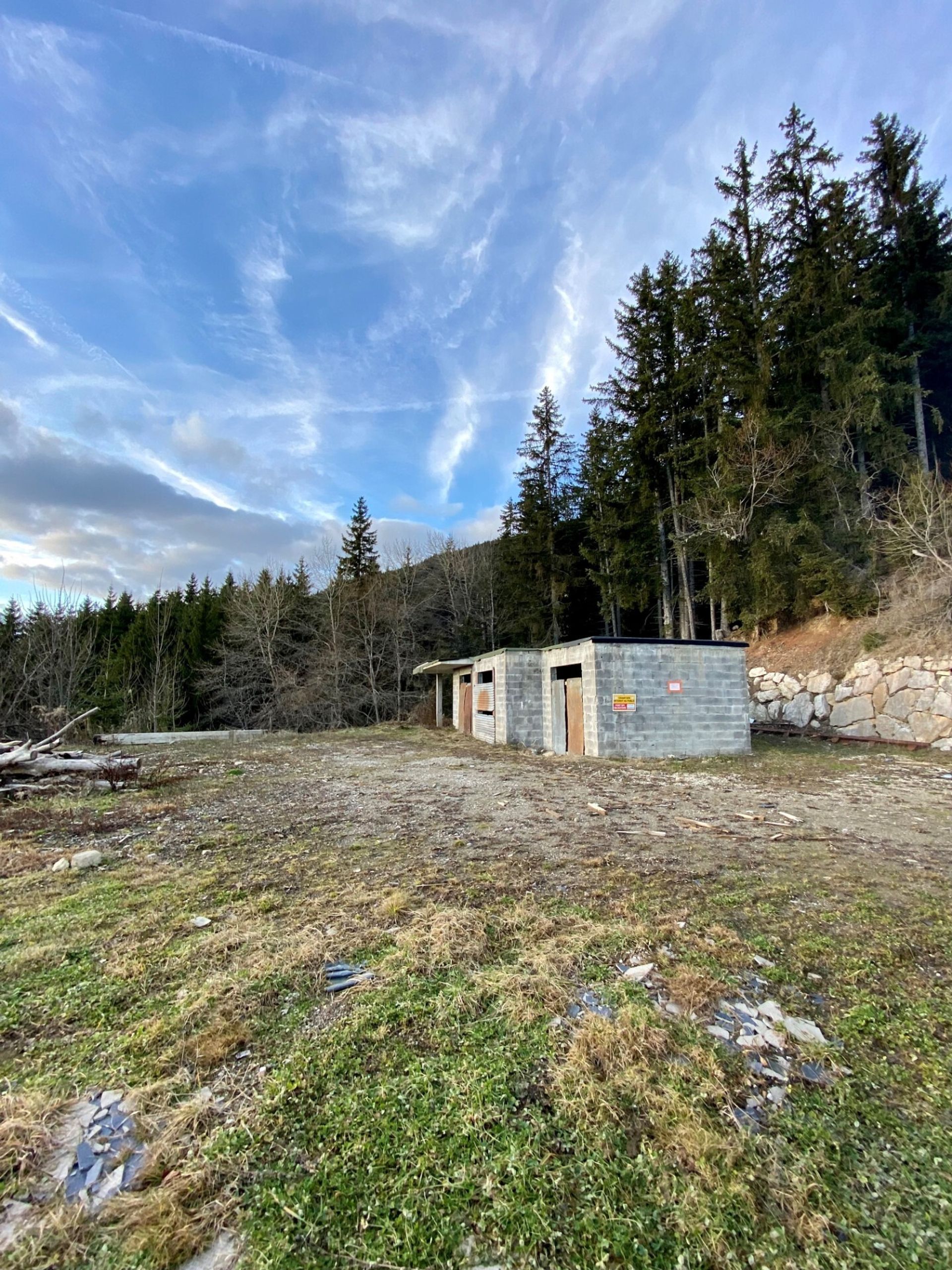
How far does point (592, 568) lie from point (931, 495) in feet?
39.9

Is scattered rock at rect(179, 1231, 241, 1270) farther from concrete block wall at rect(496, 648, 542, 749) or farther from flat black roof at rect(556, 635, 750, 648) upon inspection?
concrete block wall at rect(496, 648, 542, 749)

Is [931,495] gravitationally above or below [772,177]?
below

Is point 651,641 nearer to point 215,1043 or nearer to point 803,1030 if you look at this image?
point 803,1030

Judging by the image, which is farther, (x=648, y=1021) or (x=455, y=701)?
(x=455, y=701)

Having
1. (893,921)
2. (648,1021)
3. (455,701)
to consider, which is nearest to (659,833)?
(893,921)

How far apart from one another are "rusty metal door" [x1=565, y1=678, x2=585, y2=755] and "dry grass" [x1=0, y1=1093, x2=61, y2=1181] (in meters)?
9.75

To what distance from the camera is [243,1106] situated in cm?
164

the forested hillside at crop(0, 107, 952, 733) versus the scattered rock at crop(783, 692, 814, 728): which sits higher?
the forested hillside at crop(0, 107, 952, 733)

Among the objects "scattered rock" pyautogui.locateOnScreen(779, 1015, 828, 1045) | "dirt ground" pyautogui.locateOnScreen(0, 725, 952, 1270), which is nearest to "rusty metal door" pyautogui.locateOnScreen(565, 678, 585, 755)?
"dirt ground" pyautogui.locateOnScreen(0, 725, 952, 1270)

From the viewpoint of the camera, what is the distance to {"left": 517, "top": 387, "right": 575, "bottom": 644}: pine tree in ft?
70.5

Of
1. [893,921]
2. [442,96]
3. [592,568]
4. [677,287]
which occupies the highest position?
[677,287]

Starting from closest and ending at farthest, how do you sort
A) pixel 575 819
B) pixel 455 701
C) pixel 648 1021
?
1. pixel 648 1021
2. pixel 575 819
3. pixel 455 701

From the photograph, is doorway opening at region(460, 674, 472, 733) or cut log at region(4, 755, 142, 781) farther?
doorway opening at region(460, 674, 472, 733)

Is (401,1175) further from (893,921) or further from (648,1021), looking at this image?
(893,921)
